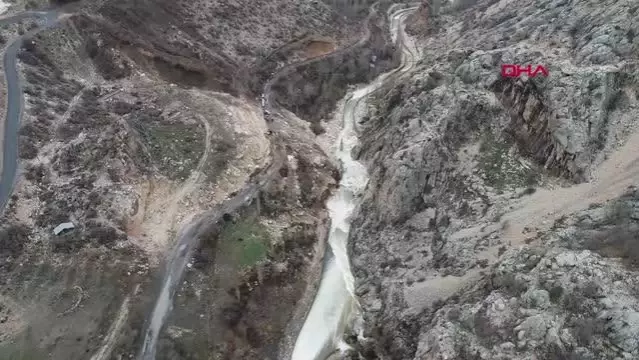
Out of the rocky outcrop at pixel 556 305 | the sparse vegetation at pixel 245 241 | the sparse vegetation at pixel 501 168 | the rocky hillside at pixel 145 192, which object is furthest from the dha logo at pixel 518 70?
the sparse vegetation at pixel 245 241

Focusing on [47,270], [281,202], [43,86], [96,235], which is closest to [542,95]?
[281,202]

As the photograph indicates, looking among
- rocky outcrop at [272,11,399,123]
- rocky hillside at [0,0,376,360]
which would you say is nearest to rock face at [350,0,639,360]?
rocky hillside at [0,0,376,360]

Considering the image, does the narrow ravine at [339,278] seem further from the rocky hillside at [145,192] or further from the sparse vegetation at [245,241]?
the sparse vegetation at [245,241]

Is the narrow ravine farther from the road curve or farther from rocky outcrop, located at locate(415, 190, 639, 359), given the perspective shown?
the road curve

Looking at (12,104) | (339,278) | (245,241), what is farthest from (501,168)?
(12,104)

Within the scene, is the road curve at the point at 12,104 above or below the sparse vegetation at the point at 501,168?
above

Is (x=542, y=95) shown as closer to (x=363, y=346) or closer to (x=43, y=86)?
(x=363, y=346)
